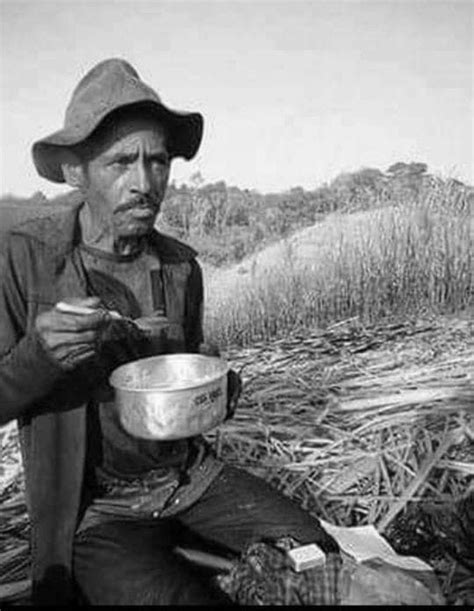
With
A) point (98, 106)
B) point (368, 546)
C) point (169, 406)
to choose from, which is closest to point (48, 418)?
point (169, 406)

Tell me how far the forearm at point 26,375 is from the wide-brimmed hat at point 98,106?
0.47m

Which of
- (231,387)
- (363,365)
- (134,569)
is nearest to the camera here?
(134,569)

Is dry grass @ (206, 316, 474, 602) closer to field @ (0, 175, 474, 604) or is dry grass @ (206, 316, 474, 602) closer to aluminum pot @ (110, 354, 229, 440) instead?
field @ (0, 175, 474, 604)

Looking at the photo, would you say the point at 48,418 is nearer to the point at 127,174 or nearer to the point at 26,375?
the point at 26,375

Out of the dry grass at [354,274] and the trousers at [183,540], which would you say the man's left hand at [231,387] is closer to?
the trousers at [183,540]

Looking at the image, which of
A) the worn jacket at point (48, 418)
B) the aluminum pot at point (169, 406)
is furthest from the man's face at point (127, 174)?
the aluminum pot at point (169, 406)

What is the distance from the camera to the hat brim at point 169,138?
4.93 feet

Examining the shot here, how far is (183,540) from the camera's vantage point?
5.28 feet

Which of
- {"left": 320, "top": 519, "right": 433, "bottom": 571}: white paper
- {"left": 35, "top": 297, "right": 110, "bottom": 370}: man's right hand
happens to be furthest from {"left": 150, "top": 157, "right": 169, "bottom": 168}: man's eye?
{"left": 320, "top": 519, "right": 433, "bottom": 571}: white paper

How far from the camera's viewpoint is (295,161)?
7.15ft

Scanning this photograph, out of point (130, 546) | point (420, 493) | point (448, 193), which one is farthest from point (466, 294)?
point (130, 546)

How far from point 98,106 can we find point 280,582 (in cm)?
109

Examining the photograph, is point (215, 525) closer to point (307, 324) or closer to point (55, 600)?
point (55, 600)

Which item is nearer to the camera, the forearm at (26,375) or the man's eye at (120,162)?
the forearm at (26,375)
